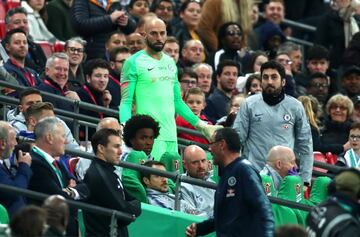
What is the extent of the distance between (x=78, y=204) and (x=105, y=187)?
333 millimetres

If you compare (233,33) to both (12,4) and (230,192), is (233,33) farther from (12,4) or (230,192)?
(230,192)

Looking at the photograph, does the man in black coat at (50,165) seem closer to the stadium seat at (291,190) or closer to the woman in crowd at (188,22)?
the stadium seat at (291,190)

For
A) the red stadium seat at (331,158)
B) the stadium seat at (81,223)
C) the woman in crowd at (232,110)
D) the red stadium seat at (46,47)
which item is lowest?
the red stadium seat at (331,158)

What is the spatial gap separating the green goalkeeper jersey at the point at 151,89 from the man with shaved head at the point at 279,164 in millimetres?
1210

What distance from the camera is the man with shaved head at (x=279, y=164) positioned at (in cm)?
1686

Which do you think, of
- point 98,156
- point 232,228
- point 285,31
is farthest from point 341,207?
point 285,31

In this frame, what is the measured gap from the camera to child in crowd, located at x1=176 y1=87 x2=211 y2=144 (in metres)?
19.2

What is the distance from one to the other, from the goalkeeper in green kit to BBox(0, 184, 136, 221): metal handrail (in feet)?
10.1

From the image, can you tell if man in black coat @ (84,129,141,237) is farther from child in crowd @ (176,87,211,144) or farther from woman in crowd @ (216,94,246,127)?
child in crowd @ (176,87,211,144)

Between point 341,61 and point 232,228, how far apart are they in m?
10.2

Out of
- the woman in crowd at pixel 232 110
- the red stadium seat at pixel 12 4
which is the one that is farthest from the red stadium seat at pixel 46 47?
the woman in crowd at pixel 232 110

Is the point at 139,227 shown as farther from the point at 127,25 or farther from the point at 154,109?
the point at 127,25

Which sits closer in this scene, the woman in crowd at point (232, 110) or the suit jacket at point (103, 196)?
the suit jacket at point (103, 196)

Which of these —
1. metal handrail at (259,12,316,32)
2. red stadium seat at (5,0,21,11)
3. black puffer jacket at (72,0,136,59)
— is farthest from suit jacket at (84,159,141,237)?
metal handrail at (259,12,316,32)
